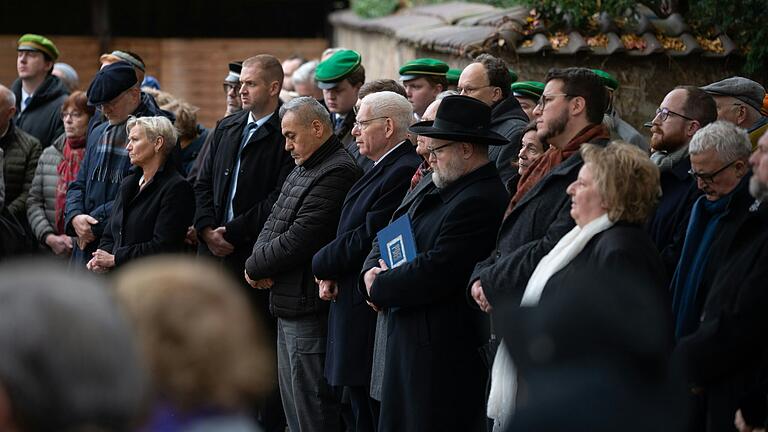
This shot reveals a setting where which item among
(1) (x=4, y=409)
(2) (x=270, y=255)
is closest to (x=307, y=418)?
(2) (x=270, y=255)

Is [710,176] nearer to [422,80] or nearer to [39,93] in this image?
[422,80]

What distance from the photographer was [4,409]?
6.35 feet

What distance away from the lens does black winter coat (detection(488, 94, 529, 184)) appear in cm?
658

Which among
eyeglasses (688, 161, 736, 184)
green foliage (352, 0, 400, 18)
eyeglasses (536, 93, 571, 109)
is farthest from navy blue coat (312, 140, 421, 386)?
green foliage (352, 0, 400, 18)

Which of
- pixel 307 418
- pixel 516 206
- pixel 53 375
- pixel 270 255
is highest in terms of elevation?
pixel 53 375

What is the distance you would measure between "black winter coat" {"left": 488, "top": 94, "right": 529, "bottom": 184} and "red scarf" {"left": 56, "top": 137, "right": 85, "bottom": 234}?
10.7 ft

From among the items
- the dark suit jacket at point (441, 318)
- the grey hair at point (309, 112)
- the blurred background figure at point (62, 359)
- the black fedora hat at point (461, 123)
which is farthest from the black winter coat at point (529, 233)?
the blurred background figure at point (62, 359)

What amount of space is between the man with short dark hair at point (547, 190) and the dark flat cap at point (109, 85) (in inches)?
137

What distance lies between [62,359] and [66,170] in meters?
7.01

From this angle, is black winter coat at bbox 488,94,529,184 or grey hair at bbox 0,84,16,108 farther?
grey hair at bbox 0,84,16,108

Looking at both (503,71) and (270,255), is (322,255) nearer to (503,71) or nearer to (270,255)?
(270,255)

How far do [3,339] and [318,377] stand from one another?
4.93m

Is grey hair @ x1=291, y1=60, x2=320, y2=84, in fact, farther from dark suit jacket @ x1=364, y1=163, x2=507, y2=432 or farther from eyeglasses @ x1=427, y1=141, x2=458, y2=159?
dark suit jacket @ x1=364, y1=163, x2=507, y2=432

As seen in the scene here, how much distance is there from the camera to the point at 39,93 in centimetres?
1005
